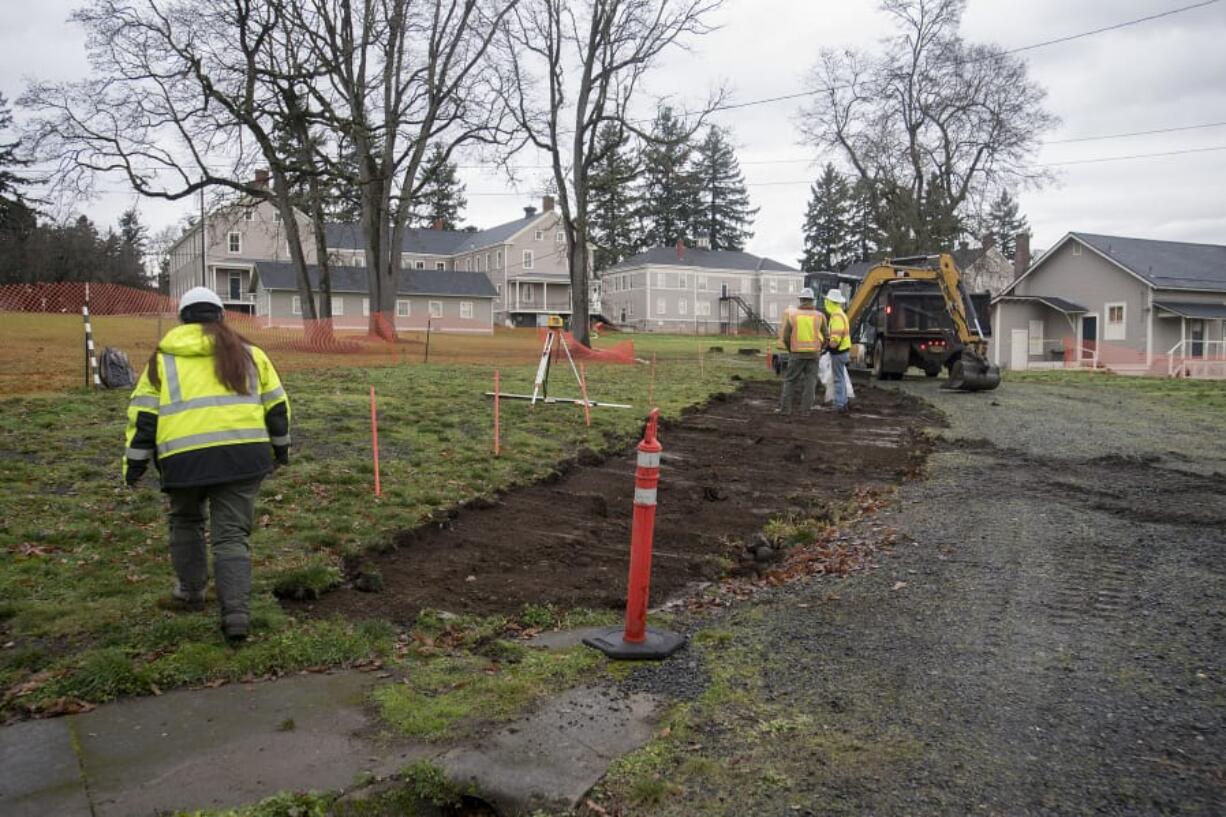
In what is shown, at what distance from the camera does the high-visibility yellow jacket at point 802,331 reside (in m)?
14.5

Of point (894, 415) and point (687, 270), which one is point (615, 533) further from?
point (687, 270)

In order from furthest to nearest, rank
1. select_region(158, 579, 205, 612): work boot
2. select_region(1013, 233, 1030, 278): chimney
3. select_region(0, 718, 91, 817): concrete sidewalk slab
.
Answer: select_region(1013, 233, 1030, 278): chimney → select_region(158, 579, 205, 612): work boot → select_region(0, 718, 91, 817): concrete sidewalk slab

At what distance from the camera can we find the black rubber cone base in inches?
188

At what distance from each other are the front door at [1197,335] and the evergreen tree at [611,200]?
22.6 metres

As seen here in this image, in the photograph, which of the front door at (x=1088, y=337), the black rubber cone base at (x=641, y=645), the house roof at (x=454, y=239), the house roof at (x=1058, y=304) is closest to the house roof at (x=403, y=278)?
the house roof at (x=454, y=239)

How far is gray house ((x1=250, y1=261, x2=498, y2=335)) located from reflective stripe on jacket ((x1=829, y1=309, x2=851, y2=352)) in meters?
38.1

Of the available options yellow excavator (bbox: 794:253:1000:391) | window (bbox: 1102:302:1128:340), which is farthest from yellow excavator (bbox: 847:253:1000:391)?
window (bbox: 1102:302:1128:340)

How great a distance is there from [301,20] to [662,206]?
59308 mm

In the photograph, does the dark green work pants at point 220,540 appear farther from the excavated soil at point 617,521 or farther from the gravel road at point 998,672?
the gravel road at point 998,672

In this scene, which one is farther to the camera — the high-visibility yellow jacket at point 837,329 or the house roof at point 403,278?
the house roof at point 403,278

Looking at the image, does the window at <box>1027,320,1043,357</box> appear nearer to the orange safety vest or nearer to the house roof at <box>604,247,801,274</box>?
the orange safety vest

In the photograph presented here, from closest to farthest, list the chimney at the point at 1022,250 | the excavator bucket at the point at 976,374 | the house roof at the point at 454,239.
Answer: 1. the excavator bucket at the point at 976,374
2. the chimney at the point at 1022,250
3. the house roof at the point at 454,239

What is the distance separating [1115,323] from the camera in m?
39.3

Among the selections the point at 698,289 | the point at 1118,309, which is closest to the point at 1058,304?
the point at 1118,309
